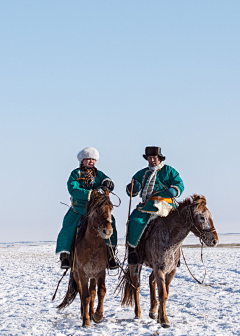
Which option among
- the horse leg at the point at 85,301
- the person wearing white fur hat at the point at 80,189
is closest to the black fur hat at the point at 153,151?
the person wearing white fur hat at the point at 80,189

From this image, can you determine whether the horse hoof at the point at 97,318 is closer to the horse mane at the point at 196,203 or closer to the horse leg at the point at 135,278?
the horse leg at the point at 135,278

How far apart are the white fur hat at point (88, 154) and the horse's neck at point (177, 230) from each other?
5.94 feet

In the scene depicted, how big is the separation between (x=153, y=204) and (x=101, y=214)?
137 centimetres

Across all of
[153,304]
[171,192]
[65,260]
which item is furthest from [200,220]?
[65,260]

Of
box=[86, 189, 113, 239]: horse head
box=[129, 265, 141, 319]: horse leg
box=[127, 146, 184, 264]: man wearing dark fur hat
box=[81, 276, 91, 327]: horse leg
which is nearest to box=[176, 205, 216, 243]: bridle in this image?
box=[127, 146, 184, 264]: man wearing dark fur hat

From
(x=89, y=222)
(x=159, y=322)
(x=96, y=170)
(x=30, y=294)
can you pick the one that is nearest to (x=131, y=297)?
(x=159, y=322)

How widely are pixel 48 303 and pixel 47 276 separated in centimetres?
499

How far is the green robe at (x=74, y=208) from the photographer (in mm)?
6719

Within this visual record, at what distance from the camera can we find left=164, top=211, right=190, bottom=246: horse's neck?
6.33 m

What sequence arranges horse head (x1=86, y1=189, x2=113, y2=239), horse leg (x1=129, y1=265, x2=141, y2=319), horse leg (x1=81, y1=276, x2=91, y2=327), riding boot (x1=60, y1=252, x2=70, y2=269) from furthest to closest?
horse leg (x1=129, y1=265, x2=141, y2=319)
riding boot (x1=60, y1=252, x2=70, y2=269)
horse leg (x1=81, y1=276, x2=91, y2=327)
horse head (x1=86, y1=189, x2=113, y2=239)

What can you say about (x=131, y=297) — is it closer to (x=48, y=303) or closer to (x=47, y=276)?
(x=48, y=303)

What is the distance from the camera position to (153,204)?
6.93 meters

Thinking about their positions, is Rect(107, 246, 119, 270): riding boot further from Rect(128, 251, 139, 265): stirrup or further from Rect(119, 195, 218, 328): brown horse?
Rect(119, 195, 218, 328): brown horse

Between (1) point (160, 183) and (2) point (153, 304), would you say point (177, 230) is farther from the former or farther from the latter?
(2) point (153, 304)
